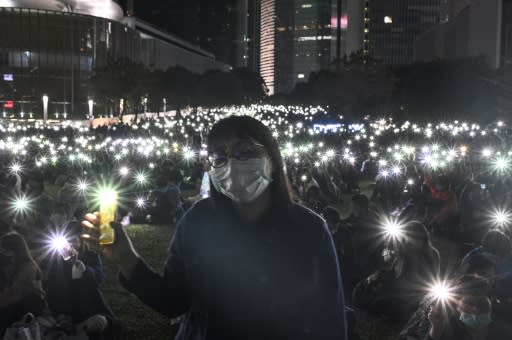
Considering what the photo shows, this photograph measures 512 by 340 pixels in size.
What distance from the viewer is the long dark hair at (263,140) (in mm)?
2732

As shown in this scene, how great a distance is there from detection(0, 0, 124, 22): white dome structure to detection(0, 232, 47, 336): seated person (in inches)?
2873

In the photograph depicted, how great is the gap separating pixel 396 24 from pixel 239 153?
A: 19628 cm

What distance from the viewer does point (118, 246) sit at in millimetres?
2615

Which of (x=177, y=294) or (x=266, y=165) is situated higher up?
(x=266, y=165)

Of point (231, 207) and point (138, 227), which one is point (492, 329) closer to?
point (231, 207)

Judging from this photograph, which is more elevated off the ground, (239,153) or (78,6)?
(78,6)

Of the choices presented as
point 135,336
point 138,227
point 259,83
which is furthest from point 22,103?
point 259,83

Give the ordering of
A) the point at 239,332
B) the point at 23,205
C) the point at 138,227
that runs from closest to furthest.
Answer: the point at 239,332, the point at 23,205, the point at 138,227

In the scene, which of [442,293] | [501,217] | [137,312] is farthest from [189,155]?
[442,293]

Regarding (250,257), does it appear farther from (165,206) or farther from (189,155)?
(189,155)

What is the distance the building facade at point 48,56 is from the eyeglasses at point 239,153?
2691 inches

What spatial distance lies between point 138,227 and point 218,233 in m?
12.4

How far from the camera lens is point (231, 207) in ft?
9.04

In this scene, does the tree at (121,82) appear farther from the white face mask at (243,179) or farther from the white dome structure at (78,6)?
the white face mask at (243,179)
